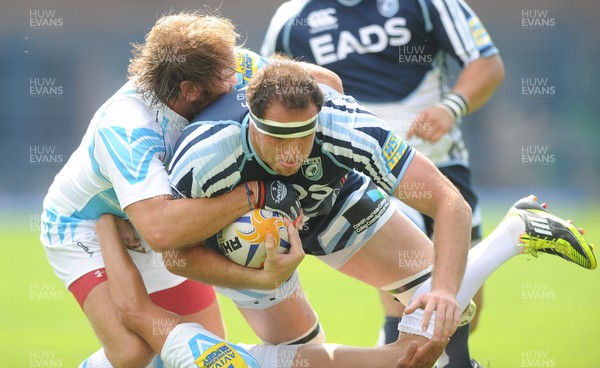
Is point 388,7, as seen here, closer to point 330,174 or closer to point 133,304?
point 330,174

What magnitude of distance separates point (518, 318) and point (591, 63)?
7865 millimetres

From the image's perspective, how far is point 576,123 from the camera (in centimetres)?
1469

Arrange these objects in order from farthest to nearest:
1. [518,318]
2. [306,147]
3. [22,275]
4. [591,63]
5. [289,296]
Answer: [591,63] → [22,275] → [518,318] → [289,296] → [306,147]

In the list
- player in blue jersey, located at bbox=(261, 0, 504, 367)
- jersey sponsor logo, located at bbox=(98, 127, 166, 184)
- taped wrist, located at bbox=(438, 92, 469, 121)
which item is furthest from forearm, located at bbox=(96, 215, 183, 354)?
taped wrist, located at bbox=(438, 92, 469, 121)

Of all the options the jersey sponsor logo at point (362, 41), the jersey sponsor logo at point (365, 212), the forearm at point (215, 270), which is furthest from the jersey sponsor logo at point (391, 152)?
the jersey sponsor logo at point (362, 41)

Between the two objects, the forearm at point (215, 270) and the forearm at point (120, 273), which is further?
the forearm at point (120, 273)

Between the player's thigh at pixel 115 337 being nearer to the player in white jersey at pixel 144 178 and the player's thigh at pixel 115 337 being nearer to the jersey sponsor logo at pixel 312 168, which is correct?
the player in white jersey at pixel 144 178

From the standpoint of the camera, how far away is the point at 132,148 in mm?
3986

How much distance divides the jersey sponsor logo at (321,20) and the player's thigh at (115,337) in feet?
8.53

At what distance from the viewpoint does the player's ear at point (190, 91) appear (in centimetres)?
417

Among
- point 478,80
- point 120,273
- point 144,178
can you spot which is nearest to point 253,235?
point 144,178

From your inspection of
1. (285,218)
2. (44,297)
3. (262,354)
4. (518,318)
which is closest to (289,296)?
(262,354)

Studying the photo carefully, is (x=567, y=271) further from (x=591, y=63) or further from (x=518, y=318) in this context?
(x=591, y=63)

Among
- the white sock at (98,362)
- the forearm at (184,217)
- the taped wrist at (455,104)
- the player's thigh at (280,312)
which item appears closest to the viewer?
the forearm at (184,217)
